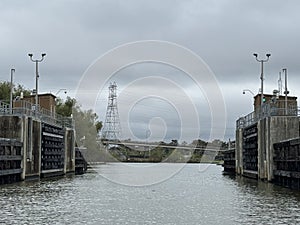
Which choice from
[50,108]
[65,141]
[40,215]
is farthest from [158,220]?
[50,108]

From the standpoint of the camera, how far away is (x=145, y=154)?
143 meters

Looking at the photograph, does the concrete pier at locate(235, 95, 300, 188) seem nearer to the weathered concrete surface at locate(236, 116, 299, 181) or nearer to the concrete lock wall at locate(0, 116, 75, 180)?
the weathered concrete surface at locate(236, 116, 299, 181)

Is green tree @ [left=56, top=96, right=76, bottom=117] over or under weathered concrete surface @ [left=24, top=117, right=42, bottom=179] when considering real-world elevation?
over

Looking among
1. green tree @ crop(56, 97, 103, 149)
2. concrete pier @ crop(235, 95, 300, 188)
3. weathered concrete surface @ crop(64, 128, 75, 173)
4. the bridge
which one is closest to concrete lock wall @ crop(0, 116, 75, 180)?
weathered concrete surface @ crop(64, 128, 75, 173)

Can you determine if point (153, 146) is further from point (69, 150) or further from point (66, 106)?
point (69, 150)

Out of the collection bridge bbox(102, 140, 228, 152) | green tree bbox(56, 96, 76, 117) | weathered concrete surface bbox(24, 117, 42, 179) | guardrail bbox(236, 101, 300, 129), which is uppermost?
green tree bbox(56, 96, 76, 117)

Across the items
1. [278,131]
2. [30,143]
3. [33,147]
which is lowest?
[33,147]

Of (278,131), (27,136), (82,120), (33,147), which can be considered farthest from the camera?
(82,120)

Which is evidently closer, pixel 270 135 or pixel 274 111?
pixel 270 135

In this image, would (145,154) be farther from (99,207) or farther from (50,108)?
(99,207)

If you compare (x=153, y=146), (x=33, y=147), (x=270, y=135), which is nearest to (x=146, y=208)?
(x=270, y=135)

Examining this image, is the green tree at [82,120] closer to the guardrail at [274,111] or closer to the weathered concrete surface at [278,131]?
the guardrail at [274,111]

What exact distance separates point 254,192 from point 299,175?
9.79 ft

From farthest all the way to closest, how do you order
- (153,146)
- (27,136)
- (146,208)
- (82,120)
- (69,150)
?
(153,146) < (82,120) < (69,150) < (27,136) < (146,208)
